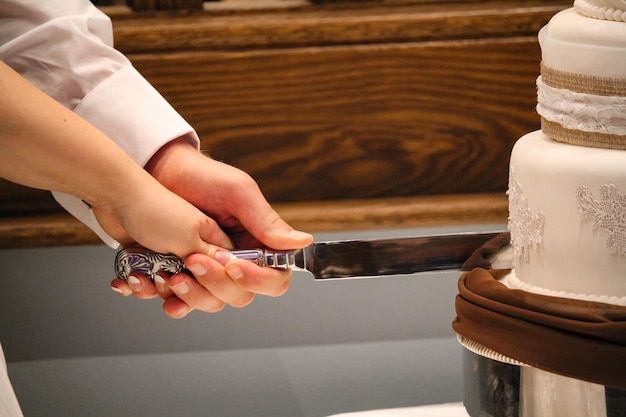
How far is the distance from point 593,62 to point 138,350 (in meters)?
0.97

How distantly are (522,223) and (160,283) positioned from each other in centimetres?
45

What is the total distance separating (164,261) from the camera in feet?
3.53

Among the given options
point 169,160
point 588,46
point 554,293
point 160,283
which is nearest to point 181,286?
point 160,283

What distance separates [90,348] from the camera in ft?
4.99

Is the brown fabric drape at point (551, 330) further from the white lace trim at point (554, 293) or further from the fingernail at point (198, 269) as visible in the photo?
the fingernail at point (198, 269)

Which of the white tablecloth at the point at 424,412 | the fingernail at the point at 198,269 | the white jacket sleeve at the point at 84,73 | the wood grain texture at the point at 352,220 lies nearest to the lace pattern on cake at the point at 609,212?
the white tablecloth at the point at 424,412

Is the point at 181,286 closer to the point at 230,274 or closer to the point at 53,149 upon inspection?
the point at 230,274

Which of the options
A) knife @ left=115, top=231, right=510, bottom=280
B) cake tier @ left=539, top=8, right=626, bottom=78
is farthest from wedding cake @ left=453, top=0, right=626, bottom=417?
knife @ left=115, top=231, right=510, bottom=280

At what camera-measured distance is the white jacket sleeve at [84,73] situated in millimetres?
1137

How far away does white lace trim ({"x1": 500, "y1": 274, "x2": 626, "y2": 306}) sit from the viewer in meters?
0.87

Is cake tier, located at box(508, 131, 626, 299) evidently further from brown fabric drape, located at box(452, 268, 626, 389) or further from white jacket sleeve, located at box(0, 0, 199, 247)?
white jacket sleeve, located at box(0, 0, 199, 247)

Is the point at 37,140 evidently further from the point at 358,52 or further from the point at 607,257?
the point at 358,52

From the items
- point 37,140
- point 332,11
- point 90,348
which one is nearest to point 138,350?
point 90,348

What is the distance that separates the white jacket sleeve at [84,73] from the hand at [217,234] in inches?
1.7
